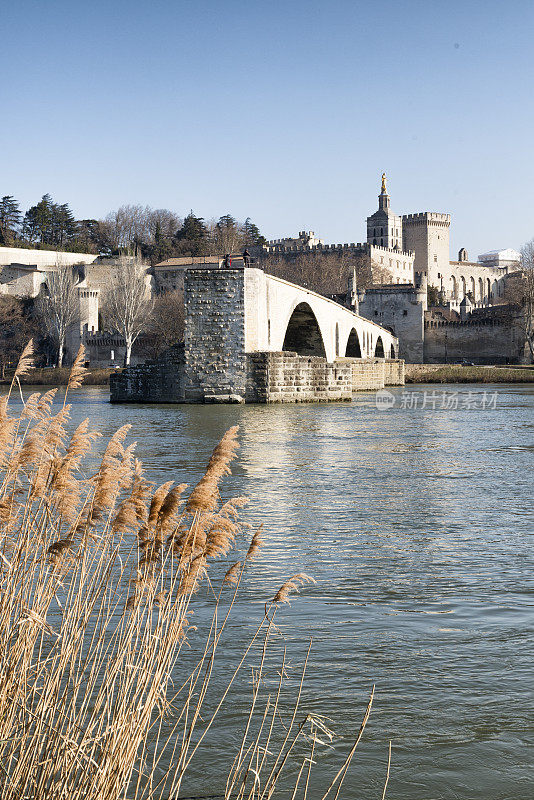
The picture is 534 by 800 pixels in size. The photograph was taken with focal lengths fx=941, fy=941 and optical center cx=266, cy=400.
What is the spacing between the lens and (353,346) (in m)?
56.0

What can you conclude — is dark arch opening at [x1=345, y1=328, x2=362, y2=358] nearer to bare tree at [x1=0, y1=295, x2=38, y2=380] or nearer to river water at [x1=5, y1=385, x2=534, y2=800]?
bare tree at [x1=0, y1=295, x2=38, y2=380]

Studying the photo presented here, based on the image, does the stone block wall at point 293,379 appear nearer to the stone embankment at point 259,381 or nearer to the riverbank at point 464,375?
the stone embankment at point 259,381

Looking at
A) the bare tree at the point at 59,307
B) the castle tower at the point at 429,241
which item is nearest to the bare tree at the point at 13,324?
the bare tree at the point at 59,307

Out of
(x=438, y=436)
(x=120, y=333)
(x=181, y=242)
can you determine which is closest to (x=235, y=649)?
(x=438, y=436)

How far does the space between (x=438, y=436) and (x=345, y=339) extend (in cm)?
3149

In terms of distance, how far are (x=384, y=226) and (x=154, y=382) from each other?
8584 cm

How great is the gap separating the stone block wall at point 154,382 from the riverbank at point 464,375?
28269mm

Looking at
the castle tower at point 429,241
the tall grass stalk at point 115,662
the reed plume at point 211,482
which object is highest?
the castle tower at point 429,241

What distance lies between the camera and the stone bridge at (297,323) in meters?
30.6

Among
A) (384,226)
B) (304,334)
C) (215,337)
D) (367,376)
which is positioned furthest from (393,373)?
(384,226)

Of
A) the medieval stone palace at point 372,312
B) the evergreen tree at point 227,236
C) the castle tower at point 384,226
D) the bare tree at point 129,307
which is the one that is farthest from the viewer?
the castle tower at point 384,226

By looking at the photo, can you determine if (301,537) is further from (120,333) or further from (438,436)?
(120,333)

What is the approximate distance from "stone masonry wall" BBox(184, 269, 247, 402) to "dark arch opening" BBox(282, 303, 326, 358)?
1080 cm

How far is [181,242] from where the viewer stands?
94.8 metres
